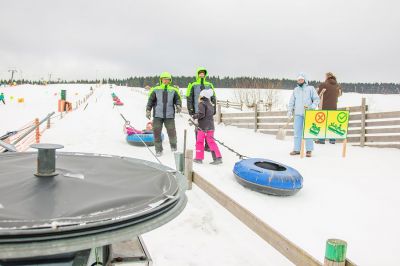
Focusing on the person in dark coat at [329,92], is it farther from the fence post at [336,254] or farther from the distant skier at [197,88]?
the fence post at [336,254]

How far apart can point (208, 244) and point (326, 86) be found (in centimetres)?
756

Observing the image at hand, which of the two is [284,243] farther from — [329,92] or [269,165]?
[329,92]

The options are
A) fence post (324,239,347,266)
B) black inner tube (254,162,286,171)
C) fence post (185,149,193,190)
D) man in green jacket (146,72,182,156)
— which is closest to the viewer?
fence post (324,239,347,266)

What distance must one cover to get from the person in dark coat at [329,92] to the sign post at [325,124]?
4.63 feet

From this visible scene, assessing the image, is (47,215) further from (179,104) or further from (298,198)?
(179,104)

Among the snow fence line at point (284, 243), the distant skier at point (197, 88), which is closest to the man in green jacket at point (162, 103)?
the distant skier at point (197, 88)

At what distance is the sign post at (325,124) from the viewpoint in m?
8.34

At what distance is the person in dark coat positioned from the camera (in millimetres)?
9930

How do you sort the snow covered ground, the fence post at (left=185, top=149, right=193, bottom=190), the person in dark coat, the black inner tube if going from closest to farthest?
the snow covered ground
the fence post at (left=185, top=149, right=193, bottom=190)
the black inner tube
the person in dark coat

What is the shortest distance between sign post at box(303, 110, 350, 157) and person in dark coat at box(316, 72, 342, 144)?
4.63 ft

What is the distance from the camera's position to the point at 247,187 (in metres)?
6.01

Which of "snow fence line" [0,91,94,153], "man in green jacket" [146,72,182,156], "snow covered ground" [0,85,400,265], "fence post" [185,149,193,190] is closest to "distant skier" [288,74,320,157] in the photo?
"snow covered ground" [0,85,400,265]

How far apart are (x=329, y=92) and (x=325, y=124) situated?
5.96 ft

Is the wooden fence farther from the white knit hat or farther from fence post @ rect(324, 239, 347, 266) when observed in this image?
fence post @ rect(324, 239, 347, 266)
